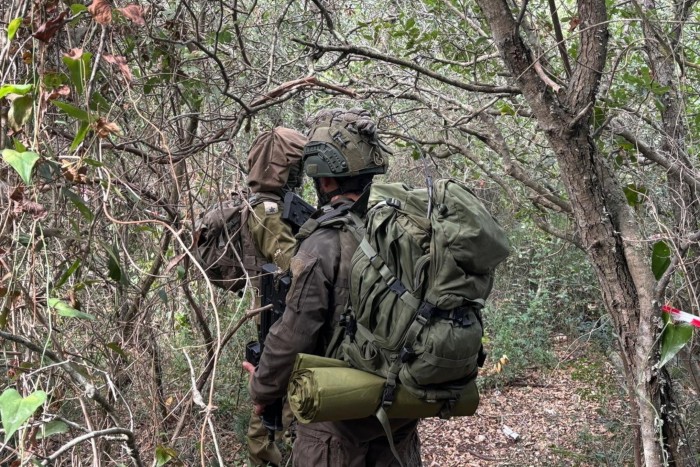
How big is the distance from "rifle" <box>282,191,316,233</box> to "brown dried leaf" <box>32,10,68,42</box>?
6.37ft

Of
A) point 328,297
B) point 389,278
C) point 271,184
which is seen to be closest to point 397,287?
point 389,278

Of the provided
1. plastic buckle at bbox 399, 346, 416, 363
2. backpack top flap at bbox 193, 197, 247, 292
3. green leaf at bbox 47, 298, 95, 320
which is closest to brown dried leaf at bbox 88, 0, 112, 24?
green leaf at bbox 47, 298, 95, 320

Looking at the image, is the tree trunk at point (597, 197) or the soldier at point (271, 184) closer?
the tree trunk at point (597, 197)

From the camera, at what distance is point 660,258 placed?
263cm

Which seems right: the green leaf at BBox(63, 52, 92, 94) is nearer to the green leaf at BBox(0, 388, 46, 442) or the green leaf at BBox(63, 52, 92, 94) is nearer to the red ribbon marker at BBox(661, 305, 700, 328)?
the green leaf at BBox(0, 388, 46, 442)

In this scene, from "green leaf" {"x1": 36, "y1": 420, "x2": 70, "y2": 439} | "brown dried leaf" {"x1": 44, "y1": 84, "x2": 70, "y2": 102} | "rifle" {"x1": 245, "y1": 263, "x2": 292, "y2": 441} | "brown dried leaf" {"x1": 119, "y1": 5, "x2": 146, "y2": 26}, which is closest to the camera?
"green leaf" {"x1": 36, "y1": 420, "x2": 70, "y2": 439}

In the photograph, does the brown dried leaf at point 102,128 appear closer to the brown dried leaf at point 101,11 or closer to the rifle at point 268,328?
the brown dried leaf at point 101,11

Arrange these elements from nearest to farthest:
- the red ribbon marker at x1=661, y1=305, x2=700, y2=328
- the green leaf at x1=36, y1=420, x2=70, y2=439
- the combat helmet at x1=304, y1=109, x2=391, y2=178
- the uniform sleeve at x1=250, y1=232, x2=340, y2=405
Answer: the green leaf at x1=36, y1=420, x2=70, y2=439, the red ribbon marker at x1=661, y1=305, x2=700, y2=328, the uniform sleeve at x1=250, y1=232, x2=340, y2=405, the combat helmet at x1=304, y1=109, x2=391, y2=178

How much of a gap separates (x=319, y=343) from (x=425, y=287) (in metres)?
0.66

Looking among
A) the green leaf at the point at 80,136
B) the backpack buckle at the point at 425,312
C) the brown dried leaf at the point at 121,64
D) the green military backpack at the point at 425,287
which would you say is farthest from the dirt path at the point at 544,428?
the green leaf at the point at 80,136

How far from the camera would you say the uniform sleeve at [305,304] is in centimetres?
284

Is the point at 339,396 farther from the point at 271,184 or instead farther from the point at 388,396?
the point at 271,184

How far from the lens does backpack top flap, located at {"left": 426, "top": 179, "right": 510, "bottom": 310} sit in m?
2.48

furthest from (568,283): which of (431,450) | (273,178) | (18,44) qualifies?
(18,44)
